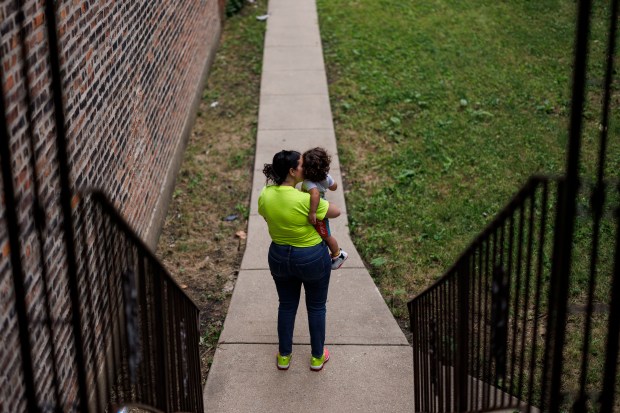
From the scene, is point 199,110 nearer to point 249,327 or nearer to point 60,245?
point 249,327

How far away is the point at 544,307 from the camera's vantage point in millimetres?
6336

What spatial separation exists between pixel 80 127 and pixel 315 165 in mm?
1552

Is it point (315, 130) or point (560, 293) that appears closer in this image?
point (560, 293)

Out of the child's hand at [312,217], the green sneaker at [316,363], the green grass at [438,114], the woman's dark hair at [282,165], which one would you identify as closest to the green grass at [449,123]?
the green grass at [438,114]

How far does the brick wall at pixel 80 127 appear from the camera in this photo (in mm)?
3924

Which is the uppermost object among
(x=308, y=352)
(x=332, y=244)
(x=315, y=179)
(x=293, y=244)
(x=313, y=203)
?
(x=315, y=179)

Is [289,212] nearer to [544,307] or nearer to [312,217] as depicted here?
[312,217]

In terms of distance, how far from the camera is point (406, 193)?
8312 mm

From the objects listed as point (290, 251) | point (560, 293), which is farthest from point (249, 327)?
point (560, 293)

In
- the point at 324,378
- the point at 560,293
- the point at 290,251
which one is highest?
the point at 560,293

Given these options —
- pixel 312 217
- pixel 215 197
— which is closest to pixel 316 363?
pixel 312 217

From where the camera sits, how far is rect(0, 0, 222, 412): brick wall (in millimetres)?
3924

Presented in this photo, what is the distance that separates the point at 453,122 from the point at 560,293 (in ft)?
24.4

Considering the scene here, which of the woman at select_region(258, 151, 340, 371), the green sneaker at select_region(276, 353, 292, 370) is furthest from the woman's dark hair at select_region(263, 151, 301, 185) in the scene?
the green sneaker at select_region(276, 353, 292, 370)
